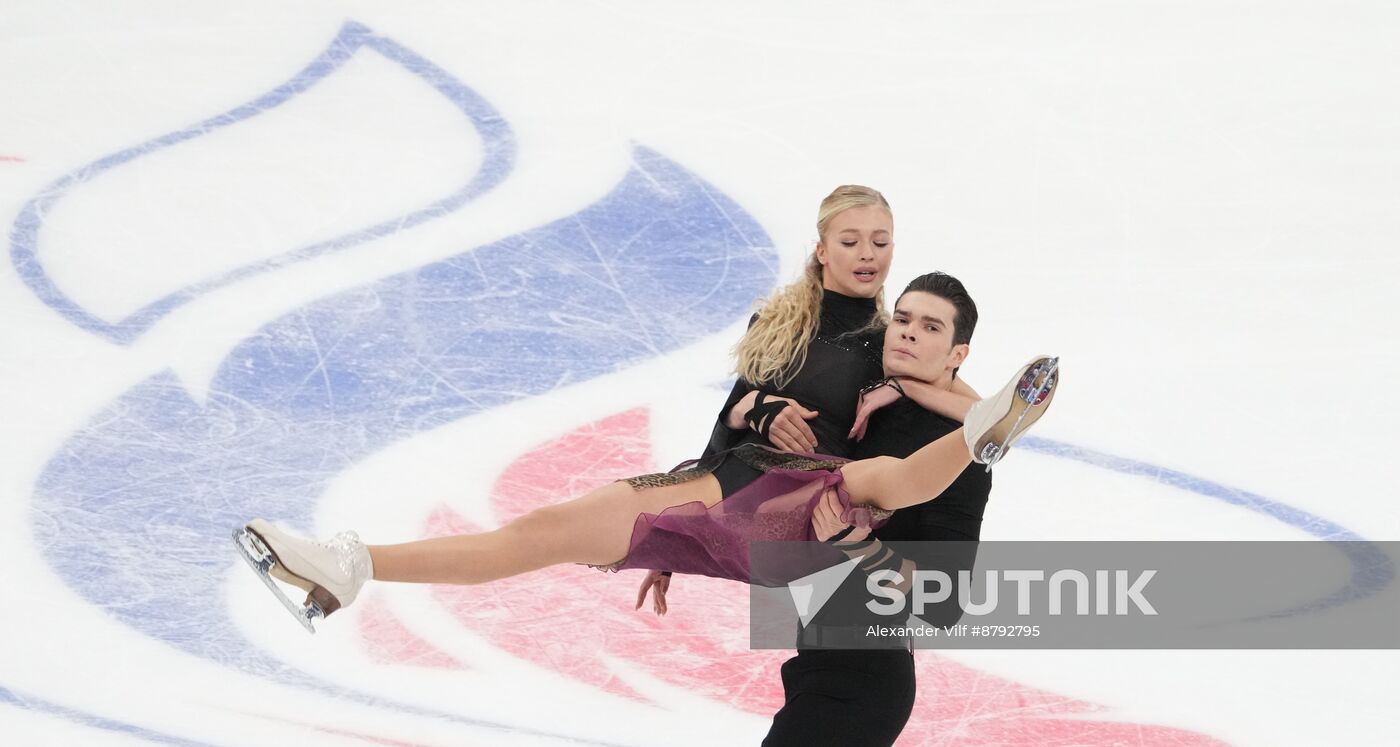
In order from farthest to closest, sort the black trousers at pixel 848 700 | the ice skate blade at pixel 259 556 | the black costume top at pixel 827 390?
the black costume top at pixel 827 390, the black trousers at pixel 848 700, the ice skate blade at pixel 259 556

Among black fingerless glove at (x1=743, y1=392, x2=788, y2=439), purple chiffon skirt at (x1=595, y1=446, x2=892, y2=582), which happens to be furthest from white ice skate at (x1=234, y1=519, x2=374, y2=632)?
black fingerless glove at (x1=743, y1=392, x2=788, y2=439)

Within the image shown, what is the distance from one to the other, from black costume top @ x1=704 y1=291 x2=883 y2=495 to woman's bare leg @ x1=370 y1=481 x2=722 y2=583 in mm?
114

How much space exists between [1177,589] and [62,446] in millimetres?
3283

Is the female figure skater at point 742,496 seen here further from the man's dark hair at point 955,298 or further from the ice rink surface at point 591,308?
the ice rink surface at point 591,308

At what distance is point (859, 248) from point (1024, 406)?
106 cm

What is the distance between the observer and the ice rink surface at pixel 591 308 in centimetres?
445

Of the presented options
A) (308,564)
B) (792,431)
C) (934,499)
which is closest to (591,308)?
(792,431)

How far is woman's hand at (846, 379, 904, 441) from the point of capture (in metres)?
3.87

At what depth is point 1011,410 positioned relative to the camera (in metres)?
3.18

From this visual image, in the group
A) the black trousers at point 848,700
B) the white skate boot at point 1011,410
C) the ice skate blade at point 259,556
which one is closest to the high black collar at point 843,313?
the black trousers at point 848,700

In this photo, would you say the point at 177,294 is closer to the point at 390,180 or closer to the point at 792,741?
the point at 390,180

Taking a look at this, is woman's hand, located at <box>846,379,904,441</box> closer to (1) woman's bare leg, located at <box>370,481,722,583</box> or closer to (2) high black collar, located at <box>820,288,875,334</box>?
(2) high black collar, located at <box>820,288,875,334</box>

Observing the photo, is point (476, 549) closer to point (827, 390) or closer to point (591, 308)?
point (827, 390)

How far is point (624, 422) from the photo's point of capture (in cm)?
558
